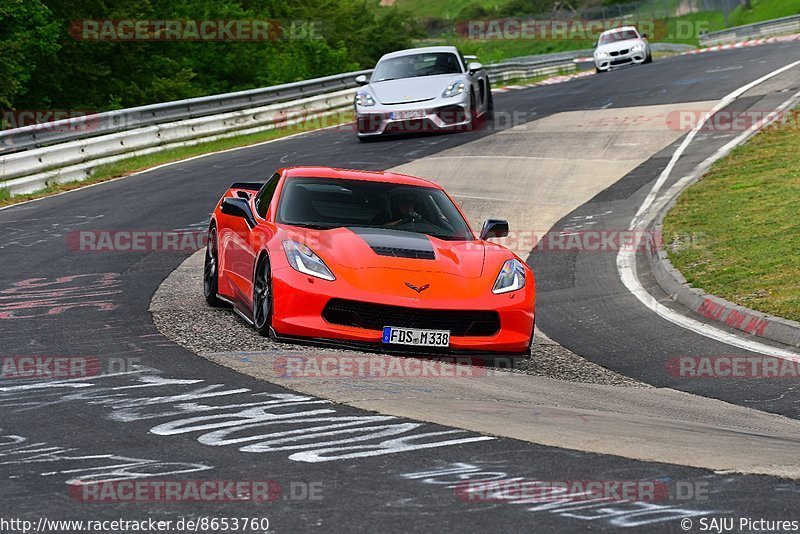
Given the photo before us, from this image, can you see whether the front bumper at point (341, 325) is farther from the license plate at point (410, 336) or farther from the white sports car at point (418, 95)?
the white sports car at point (418, 95)

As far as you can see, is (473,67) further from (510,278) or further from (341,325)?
(341,325)

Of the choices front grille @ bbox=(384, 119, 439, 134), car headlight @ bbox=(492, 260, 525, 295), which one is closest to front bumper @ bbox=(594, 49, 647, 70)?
front grille @ bbox=(384, 119, 439, 134)

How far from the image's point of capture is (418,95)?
81.7ft

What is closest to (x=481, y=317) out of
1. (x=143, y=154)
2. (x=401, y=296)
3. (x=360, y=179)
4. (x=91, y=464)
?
(x=401, y=296)

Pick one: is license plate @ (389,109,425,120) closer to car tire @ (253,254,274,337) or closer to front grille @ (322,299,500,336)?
car tire @ (253,254,274,337)

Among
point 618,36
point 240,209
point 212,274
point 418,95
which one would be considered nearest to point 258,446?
point 240,209

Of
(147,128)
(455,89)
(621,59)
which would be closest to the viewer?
(455,89)

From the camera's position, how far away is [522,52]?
318 feet

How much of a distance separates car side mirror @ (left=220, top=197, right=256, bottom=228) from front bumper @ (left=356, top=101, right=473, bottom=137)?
14.2m

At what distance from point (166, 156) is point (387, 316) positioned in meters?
18.1

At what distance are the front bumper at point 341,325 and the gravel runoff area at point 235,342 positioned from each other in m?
0.13

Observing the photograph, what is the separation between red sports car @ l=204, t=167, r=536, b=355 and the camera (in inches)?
354

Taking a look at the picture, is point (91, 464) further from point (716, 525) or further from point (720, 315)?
point (720, 315)

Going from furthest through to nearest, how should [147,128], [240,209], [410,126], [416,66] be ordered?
[147,128], [416,66], [410,126], [240,209]
